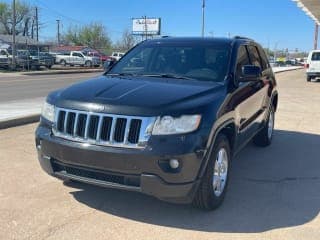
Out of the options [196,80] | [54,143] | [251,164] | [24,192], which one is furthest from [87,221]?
[251,164]

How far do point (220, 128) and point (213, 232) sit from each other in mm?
1012

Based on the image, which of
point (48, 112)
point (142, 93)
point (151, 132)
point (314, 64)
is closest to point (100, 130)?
point (151, 132)

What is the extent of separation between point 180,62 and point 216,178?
162 centimetres

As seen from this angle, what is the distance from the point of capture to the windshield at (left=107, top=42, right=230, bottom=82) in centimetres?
527

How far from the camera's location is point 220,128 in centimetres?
447

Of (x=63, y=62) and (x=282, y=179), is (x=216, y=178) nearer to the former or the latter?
(x=282, y=179)

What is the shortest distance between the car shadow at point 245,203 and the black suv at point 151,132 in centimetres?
24

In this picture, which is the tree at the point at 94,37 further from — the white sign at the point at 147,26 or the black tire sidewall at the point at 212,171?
the black tire sidewall at the point at 212,171

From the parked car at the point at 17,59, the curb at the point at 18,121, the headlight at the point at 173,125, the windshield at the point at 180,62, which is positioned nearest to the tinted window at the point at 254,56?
the windshield at the point at 180,62

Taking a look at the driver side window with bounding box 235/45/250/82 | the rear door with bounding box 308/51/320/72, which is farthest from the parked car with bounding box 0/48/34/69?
the driver side window with bounding box 235/45/250/82

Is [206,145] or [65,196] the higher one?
[206,145]

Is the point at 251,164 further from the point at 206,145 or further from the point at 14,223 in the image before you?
the point at 14,223

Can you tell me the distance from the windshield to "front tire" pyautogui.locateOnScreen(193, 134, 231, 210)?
2.84 ft

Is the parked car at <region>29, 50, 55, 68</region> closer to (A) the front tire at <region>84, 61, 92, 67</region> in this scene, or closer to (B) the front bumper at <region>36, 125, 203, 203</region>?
(A) the front tire at <region>84, 61, 92, 67</region>
